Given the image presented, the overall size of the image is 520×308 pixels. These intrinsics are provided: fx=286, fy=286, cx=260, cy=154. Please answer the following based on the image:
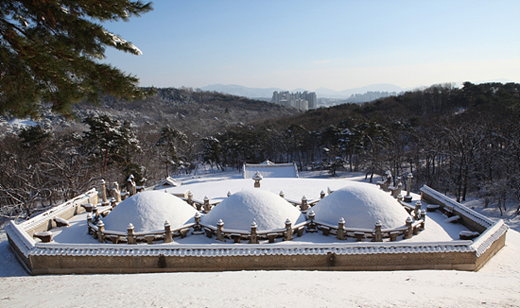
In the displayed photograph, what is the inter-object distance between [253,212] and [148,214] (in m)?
5.87

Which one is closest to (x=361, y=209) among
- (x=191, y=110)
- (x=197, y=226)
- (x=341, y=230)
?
(x=341, y=230)

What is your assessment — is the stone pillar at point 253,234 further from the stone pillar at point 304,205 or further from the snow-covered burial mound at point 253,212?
the stone pillar at point 304,205

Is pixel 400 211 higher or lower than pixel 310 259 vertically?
higher

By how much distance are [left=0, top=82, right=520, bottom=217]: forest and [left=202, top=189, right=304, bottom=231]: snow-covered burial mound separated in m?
15.1

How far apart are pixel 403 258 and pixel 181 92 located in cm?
18302

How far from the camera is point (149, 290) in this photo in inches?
421

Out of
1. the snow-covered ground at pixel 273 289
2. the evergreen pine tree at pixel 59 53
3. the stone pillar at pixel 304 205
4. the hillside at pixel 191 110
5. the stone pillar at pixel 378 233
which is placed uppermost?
the hillside at pixel 191 110

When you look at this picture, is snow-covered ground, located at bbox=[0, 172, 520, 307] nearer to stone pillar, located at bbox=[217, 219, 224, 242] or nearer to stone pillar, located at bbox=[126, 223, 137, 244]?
stone pillar, located at bbox=[126, 223, 137, 244]

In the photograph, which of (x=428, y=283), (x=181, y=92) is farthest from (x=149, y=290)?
(x=181, y=92)

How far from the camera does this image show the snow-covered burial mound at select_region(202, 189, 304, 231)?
15431 mm

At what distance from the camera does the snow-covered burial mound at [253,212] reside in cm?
1543

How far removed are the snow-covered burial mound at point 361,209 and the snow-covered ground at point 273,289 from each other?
2.93m

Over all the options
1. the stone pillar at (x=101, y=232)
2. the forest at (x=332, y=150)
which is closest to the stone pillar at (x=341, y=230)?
the stone pillar at (x=101, y=232)

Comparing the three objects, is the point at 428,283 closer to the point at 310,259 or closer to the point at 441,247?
the point at 441,247
